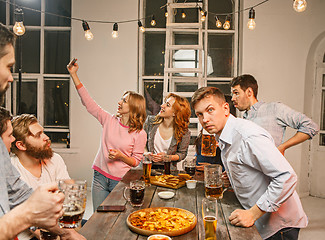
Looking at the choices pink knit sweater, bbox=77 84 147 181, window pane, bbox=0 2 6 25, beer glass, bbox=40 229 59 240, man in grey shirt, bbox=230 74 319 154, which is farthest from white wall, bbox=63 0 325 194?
beer glass, bbox=40 229 59 240

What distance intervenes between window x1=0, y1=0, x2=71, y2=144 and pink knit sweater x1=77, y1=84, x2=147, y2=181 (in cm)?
262

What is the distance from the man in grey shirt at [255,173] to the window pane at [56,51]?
158 inches

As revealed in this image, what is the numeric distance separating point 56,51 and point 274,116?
3.97m

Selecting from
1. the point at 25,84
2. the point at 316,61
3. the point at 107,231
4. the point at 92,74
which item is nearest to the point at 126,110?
the point at 107,231

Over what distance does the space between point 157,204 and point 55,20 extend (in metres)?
4.57

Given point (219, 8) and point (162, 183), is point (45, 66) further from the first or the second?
point (162, 183)

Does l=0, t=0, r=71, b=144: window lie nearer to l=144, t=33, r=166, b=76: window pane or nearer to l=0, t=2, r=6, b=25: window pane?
l=0, t=2, r=6, b=25: window pane

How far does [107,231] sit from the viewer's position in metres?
1.50

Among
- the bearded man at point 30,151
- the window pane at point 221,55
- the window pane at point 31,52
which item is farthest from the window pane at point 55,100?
the bearded man at point 30,151

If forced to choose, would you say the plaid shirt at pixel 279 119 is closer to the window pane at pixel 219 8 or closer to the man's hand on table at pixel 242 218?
the man's hand on table at pixel 242 218

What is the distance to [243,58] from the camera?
16.2ft

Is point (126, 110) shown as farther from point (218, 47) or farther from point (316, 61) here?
point (316, 61)

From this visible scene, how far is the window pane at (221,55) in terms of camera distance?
5270 mm

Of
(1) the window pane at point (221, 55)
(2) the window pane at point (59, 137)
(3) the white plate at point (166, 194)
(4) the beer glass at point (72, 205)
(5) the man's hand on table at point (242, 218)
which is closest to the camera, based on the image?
(4) the beer glass at point (72, 205)
